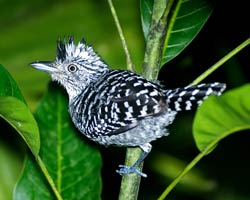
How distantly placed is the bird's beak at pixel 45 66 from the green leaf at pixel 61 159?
2.04 ft

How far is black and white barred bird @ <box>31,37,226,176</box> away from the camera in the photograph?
11.3 feet

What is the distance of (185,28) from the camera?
133 inches

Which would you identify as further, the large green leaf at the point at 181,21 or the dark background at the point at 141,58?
the dark background at the point at 141,58

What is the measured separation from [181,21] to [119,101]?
64cm

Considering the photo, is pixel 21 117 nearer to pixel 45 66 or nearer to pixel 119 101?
pixel 119 101

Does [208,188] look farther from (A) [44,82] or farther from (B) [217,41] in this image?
(A) [44,82]

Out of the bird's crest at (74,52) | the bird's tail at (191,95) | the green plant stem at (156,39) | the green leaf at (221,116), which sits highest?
the bird's crest at (74,52)

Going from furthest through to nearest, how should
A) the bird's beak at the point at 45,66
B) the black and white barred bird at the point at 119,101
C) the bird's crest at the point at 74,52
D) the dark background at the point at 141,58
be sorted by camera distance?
the bird's crest at the point at 74,52 < the dark background at the point at 141,58 < the bird's beak at the point at 45,66 < the black and white barred bird at the point at 119,101

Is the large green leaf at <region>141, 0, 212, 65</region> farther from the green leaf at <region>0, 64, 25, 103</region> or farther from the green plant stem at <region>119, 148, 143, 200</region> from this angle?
the green leaf at <region>0, 64, 25, 103</region>

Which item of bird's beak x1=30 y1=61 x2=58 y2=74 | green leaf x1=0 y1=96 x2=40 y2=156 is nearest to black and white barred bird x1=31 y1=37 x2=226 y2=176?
bird's beak x1=30 y1=61 x2=58 y2=74

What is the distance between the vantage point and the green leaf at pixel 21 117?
8.44 ft

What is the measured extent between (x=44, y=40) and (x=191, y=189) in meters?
1.69

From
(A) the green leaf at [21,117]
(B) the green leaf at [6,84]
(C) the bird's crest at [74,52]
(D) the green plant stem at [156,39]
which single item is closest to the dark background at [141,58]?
(C) the bird's crest at [74,52]

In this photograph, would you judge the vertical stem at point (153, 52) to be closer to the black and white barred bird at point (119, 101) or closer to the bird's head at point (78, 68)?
the black and white barred bird at point (119, 101)
